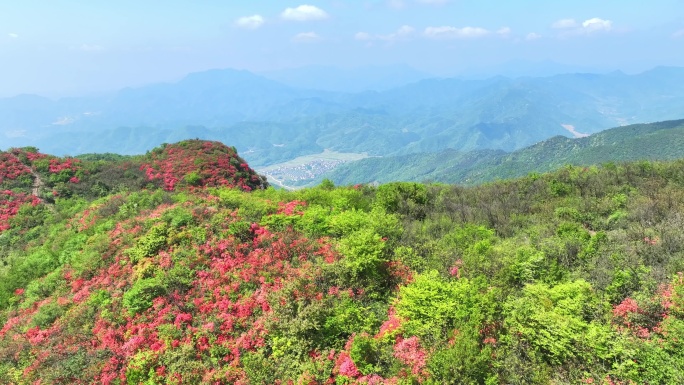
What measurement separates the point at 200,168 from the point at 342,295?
43.4 metres

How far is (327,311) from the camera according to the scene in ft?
55.9

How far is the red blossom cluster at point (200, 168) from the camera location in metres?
53.0

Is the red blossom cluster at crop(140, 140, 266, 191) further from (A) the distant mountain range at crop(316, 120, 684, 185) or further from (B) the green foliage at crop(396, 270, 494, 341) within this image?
(A) the distant mountain range at crop(316, 120, 684, 185)

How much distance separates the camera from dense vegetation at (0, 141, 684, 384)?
1282 centimetres

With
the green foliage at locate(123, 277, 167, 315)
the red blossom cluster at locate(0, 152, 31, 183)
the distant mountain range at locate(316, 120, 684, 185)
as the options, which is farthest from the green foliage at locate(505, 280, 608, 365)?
the distant mountain range at locate(316, 120, 684, 185)

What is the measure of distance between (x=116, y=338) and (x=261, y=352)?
867 cm

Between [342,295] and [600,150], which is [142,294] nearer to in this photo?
[342,295]

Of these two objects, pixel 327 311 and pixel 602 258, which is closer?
pixel 327 311

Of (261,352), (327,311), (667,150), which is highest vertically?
(327,311)

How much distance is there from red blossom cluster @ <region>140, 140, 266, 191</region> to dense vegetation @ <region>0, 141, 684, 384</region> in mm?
17968

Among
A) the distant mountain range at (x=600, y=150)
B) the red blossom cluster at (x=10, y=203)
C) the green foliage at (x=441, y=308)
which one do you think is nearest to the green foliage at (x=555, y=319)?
the green foliage at (x=441, y=308)

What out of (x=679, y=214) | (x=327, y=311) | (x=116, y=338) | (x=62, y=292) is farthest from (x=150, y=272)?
(x=679, y=214)

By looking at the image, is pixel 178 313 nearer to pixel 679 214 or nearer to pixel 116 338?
pixel 116 338

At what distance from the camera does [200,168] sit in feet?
181
